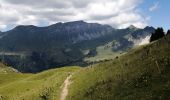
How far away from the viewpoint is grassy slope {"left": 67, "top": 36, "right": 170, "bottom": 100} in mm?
40188

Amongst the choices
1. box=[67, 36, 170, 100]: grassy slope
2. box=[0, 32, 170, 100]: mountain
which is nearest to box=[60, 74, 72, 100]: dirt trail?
box=[0, 32, 170, 100]: mountain

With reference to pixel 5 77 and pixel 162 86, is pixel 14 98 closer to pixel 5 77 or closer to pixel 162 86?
pixel 162 86

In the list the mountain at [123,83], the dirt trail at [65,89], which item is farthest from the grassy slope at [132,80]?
the dirt trail at [65,89]

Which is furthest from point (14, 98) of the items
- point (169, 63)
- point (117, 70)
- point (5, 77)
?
point (5, 77)

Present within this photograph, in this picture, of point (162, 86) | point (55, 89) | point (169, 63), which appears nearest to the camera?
point (162, 86)

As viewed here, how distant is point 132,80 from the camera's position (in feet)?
156

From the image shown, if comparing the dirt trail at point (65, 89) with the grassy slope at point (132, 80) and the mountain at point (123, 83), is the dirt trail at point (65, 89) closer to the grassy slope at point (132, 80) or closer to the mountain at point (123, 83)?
the mountain at point (123, 83)

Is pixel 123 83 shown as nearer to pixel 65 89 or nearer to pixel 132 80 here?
pixel 132 80

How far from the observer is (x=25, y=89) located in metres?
76.7

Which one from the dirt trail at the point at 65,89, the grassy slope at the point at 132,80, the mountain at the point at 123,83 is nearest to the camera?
the grassy slope at the point at 132,80

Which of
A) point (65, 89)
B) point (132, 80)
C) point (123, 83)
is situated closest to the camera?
point (132, 80)

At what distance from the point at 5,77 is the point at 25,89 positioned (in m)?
54.0

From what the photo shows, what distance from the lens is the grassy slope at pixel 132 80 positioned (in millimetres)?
40188

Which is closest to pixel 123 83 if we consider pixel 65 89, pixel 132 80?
pixel 132 80
